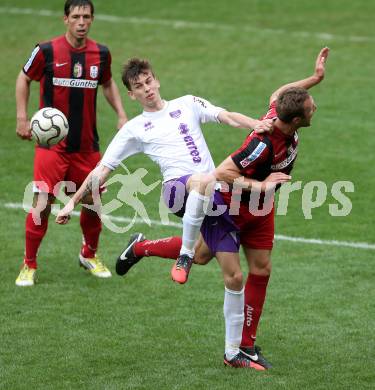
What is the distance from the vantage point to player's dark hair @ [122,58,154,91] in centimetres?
880

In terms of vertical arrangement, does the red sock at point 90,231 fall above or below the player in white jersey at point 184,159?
below

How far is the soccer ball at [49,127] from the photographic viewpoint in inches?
396

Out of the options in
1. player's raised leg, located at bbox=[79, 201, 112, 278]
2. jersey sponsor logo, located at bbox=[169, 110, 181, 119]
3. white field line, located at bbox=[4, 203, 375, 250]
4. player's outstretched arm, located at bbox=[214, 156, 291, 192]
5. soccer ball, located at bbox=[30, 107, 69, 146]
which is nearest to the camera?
player's outstretched arm, located at bbox=[214, 156, 291, 192]

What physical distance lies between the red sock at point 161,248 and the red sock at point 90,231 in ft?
4.83

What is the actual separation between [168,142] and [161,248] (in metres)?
1.07

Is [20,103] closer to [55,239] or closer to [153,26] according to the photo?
[55,239]

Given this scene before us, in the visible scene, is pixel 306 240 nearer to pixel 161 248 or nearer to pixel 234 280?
pixel 161 248

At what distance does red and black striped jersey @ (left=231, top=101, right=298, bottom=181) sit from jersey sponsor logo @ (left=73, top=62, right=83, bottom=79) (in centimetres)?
315

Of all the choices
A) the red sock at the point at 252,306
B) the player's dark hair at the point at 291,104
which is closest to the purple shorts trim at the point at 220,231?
the red sock at the point at 252,306

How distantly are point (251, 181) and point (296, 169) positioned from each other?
6524 mm

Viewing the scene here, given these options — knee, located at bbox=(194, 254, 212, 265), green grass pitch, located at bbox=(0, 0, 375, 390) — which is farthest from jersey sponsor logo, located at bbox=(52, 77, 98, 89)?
knee, located at bbox=(194, 254, 212, 265)

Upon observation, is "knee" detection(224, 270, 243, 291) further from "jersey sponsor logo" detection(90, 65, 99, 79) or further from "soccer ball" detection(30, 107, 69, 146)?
"jersey sponsor logo" detection(90, 65, 99, 79)

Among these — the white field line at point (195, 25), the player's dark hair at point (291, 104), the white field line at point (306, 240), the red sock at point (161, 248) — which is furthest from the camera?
the white field line at point (195, 25)

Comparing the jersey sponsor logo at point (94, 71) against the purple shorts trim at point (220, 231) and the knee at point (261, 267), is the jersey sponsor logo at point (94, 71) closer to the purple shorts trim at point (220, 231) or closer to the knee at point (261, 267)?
the purple shorts trim at point (220, 231)
